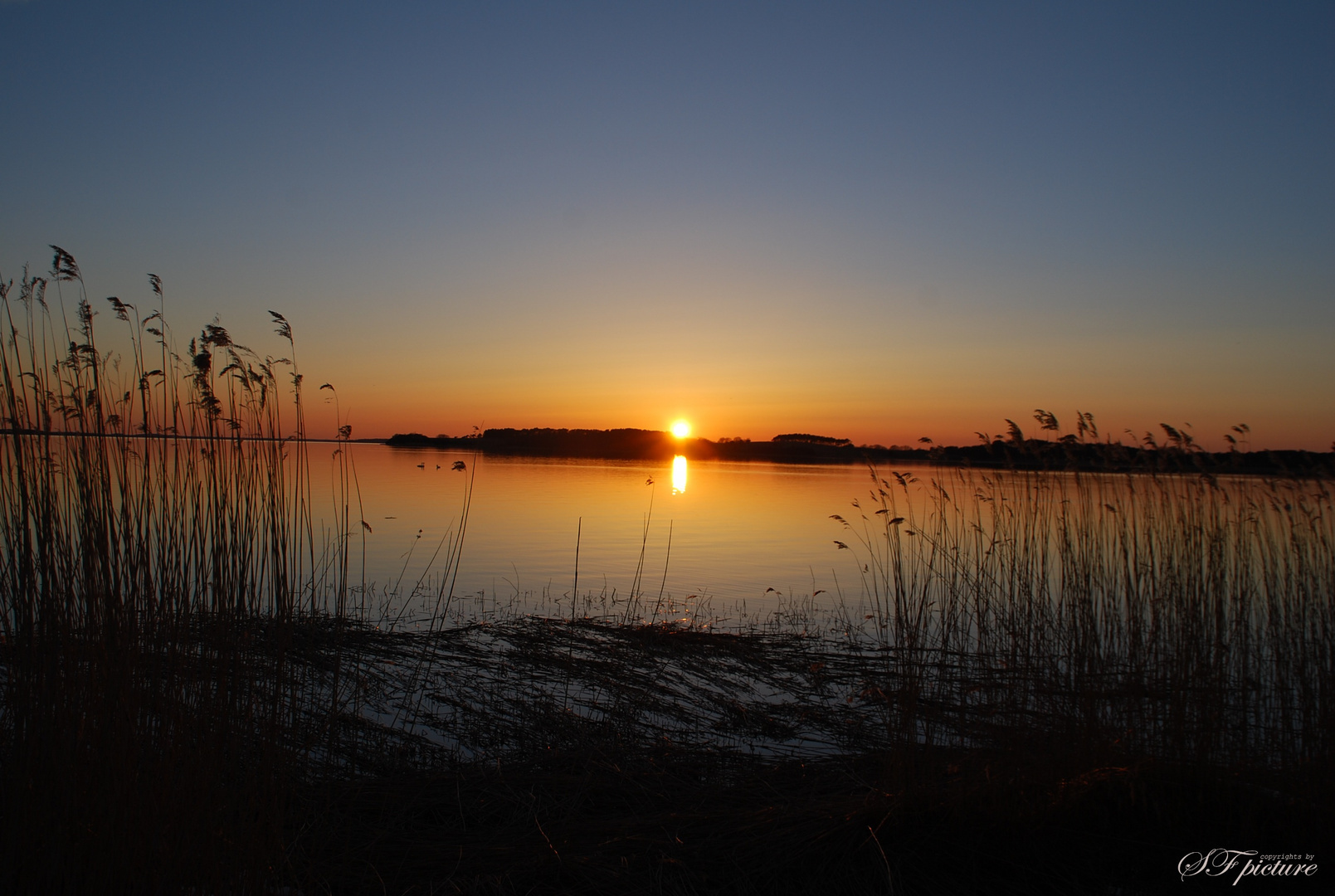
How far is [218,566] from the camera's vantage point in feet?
10.7

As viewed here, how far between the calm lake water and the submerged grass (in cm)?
277

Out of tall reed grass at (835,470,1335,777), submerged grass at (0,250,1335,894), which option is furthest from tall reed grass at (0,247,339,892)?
tall reed grass at (835,470,1335,777)

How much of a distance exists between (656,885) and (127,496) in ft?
8.76

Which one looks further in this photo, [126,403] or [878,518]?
[878,518]

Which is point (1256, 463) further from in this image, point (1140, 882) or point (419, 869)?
point (419, 869)

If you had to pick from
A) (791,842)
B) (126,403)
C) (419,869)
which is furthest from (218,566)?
(791,842)

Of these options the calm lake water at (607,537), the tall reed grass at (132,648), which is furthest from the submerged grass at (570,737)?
the calm lake water at (607,537)

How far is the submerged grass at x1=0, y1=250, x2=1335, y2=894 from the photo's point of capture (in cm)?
276

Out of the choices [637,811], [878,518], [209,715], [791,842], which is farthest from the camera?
[878,518]

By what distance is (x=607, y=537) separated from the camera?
1705 centimetres

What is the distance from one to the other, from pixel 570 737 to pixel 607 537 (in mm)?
11757

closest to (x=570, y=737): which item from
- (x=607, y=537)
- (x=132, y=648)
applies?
(x=132, y=648)

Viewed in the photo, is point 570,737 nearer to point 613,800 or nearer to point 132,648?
point 613,800

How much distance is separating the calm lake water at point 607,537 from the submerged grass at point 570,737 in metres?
2.77
